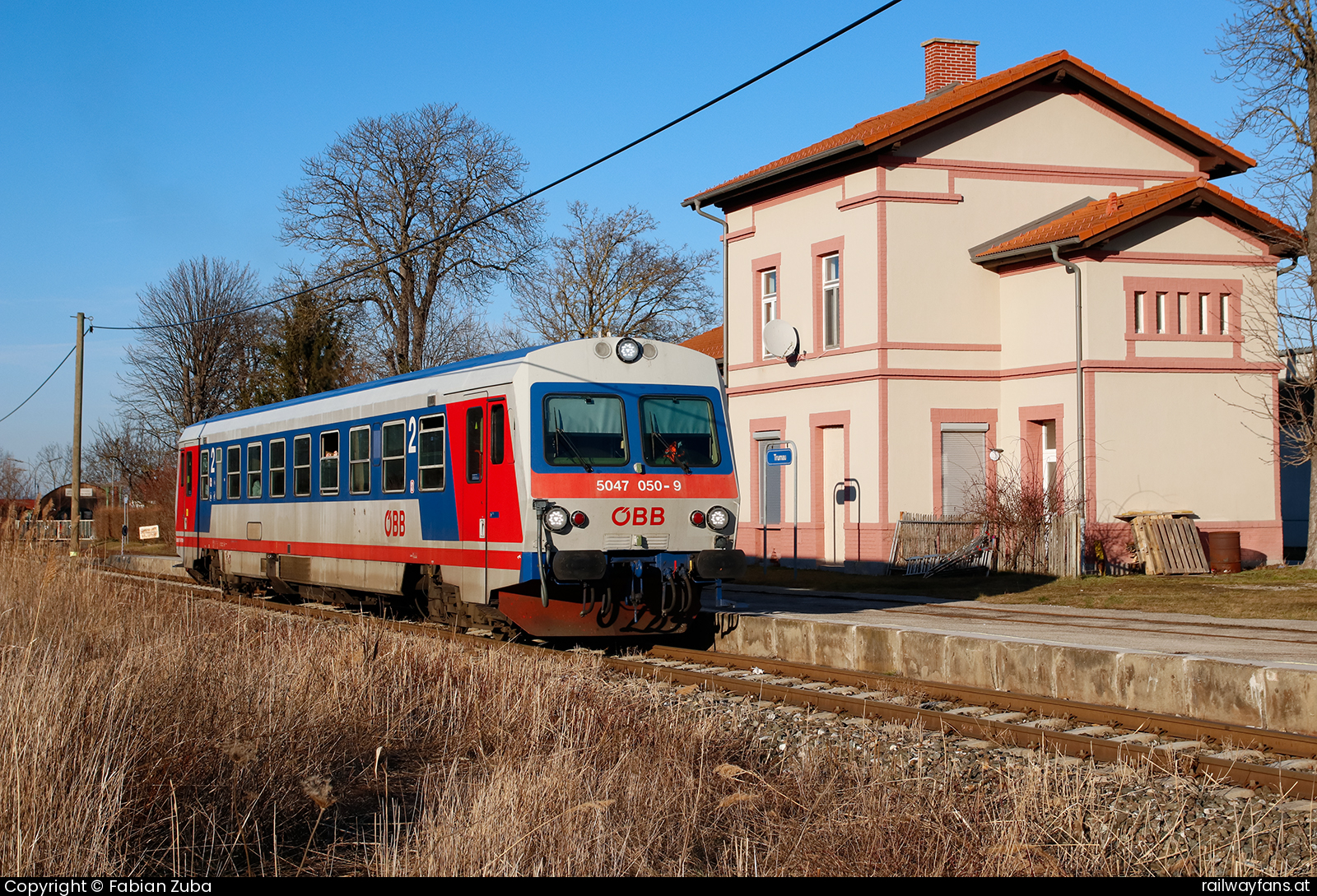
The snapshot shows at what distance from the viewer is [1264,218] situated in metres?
23.4

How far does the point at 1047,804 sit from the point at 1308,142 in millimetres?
20777

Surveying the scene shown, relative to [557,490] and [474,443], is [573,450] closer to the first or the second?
[557,490]

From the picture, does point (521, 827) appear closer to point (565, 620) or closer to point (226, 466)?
point (565, 620)

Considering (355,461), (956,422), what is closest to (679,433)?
(355,461)

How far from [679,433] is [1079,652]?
4.74 m

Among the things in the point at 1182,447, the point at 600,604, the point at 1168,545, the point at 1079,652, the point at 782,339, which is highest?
the point at 782,339

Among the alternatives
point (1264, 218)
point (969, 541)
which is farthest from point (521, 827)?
point (1264, 218)

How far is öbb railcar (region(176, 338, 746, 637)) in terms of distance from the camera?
38.9 feet

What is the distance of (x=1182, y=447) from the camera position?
2322 cm

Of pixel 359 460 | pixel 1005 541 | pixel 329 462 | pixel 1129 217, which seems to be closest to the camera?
pixel 359 460

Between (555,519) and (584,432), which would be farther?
(584,432)

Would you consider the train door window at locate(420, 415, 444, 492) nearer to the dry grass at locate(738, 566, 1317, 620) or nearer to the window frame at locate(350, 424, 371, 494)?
the window frame at locate(350, 424, 371, 494)

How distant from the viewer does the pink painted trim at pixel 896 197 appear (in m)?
23.8

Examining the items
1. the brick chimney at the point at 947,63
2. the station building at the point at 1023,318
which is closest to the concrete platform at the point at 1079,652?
the station building at the point at 1023,318
